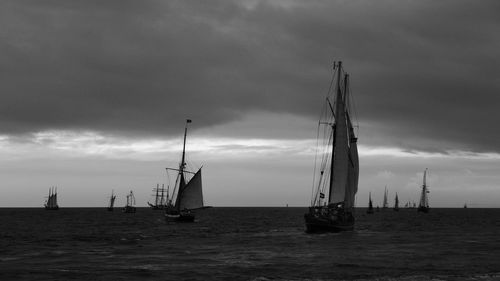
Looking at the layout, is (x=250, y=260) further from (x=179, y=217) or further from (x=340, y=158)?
(x=179, y=217)

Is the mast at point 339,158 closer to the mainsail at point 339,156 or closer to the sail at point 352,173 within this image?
the mainsail at point 339,156

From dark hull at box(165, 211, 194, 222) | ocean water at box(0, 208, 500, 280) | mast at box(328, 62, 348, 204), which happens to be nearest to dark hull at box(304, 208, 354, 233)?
mast at box(328, 62, 348, 204)

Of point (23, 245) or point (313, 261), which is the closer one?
point (313, 261)

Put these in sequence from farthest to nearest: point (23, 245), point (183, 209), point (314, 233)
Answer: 1. point (183, 209)
2. point (314, 233)
3. point (23, 245)

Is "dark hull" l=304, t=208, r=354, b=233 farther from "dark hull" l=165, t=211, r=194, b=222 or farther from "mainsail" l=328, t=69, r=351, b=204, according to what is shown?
"dark hull" l=165, t=211, r=194, b=222

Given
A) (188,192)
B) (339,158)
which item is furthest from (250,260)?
(188,192)

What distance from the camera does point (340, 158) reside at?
86.8 metres

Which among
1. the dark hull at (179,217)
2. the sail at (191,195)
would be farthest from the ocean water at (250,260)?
the dark hull at (179,217)

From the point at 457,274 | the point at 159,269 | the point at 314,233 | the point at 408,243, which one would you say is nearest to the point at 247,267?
the point at 159,269

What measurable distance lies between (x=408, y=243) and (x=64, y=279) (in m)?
47.2

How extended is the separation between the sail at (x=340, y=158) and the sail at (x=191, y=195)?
4320cm

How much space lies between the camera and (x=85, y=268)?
4762 cm

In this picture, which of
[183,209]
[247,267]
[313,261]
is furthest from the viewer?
[183,209]

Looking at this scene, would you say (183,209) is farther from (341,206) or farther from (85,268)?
(85,268)
